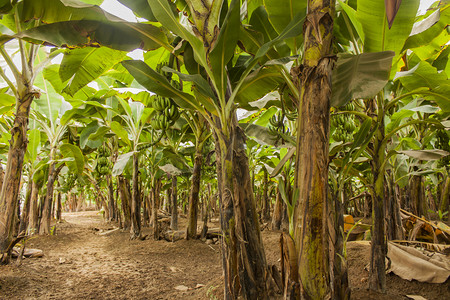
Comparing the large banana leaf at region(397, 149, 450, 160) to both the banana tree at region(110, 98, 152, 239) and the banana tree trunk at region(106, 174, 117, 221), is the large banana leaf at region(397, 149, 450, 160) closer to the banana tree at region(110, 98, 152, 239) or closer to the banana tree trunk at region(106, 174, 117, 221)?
the banana tree at region(110, 98, 152, 239)

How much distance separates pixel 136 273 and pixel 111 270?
40 cm

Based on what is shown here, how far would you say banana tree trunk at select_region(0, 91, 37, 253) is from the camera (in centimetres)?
286

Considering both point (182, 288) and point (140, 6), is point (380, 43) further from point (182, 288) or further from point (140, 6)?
point (182, 288)

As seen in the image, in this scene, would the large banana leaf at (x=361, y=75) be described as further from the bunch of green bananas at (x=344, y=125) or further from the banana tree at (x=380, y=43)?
the bunch of green bananas at (x=344, y=125)

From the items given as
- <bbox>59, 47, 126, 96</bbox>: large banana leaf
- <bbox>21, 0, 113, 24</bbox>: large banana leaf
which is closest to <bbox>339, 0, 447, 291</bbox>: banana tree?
<bbox>21, 0, 113, 24</bbox>: large banana leaf

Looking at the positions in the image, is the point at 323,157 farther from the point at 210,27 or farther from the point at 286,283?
the point at 210,27

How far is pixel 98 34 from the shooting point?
2.06 meters

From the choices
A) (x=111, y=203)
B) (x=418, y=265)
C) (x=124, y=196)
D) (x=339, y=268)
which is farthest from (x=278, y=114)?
(x=111, y=203)

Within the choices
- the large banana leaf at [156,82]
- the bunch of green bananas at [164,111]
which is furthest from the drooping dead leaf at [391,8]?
the bunch of green bananas at [164,111]

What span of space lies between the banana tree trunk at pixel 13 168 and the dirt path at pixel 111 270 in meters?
0.54

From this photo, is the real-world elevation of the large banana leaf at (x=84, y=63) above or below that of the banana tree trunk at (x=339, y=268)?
above

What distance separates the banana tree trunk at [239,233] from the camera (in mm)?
1562

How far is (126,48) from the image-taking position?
2156mm

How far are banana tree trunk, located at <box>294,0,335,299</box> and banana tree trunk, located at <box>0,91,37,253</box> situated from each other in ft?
10.3
